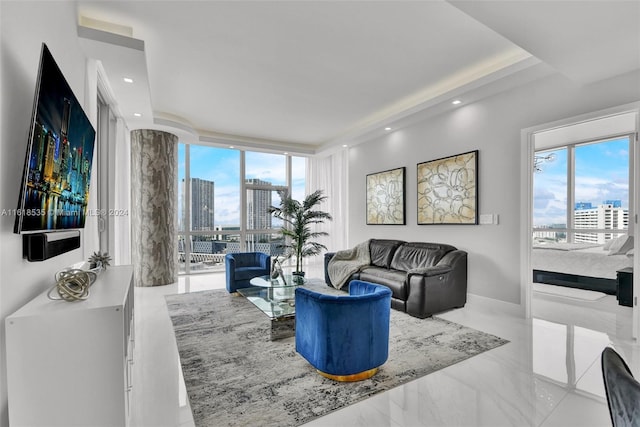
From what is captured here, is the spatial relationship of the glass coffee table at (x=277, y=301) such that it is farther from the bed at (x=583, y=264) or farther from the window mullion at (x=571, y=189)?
the window mullion at (x=571, y=189)

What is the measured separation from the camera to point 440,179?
4.69 m

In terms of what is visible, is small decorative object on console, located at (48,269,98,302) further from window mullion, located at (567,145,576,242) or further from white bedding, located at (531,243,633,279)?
window mullion, located at (567,145,576,242)

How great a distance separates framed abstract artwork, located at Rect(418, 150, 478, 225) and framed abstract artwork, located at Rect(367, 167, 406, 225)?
429 millimetres

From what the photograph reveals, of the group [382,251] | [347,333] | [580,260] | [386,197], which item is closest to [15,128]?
[347,333]

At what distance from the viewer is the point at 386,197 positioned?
5719 mm

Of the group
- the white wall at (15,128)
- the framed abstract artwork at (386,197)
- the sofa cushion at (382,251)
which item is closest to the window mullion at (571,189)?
the framed abstract artwork at (386,197)

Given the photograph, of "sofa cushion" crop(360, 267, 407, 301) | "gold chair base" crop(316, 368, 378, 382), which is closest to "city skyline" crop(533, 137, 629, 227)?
"sofa cushion" crop(360, 267, 407, 301)

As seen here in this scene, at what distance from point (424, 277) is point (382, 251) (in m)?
1.65

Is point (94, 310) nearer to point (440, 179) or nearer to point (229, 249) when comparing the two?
point (440, 179)


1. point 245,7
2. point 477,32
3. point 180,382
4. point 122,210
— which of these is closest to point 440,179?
point 477,32

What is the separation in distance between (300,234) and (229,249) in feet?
8.19

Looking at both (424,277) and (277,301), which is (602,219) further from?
(277,301)

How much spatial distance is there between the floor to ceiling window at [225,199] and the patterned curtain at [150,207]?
1.11 metres

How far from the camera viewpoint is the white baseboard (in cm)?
373
